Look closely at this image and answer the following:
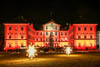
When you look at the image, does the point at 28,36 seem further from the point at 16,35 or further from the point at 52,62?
the point at 52,62

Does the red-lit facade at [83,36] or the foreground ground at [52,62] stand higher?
the red-lit facade at [83,36]

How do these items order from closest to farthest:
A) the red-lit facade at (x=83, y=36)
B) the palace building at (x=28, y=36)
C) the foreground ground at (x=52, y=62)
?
1. the foreground ground at (x=52, y=62)
2. the palace building at (x=28, y=36)
3. the red-lit facade at (x=83, y=36)

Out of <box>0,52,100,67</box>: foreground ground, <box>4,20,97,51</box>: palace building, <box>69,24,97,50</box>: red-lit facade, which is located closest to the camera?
<box>0,52,100,67</box>: foreground ground

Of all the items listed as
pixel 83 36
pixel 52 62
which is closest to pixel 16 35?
pixel 83 36

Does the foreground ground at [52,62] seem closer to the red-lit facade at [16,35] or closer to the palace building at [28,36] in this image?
the palace building at [28,36]

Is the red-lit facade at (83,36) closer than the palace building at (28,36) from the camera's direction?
No

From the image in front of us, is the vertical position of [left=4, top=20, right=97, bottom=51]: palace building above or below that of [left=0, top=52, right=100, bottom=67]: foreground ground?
above

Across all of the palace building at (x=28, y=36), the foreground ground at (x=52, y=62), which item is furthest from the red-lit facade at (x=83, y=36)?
the foreground ground at (x=52, y=62)

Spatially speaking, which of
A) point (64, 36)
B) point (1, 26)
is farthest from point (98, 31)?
point (1, 26)

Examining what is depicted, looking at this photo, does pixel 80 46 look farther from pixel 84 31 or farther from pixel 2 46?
pixel 2 46

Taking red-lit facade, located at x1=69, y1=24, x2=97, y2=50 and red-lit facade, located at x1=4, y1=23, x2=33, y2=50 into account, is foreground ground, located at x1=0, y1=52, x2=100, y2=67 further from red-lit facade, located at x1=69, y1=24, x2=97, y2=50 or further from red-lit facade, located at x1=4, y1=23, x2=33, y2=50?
red-lit facade, located at x1=69, y1=24, x2=97, y2=50

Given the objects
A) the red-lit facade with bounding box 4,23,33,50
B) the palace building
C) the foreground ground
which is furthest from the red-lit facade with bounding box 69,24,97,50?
the foreground ground

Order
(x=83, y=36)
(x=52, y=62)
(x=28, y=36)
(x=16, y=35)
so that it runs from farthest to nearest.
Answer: (x=83, y=36), (x=28, y=36), (x=16, y=35), (x=52, y=62)

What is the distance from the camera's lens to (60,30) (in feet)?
297
